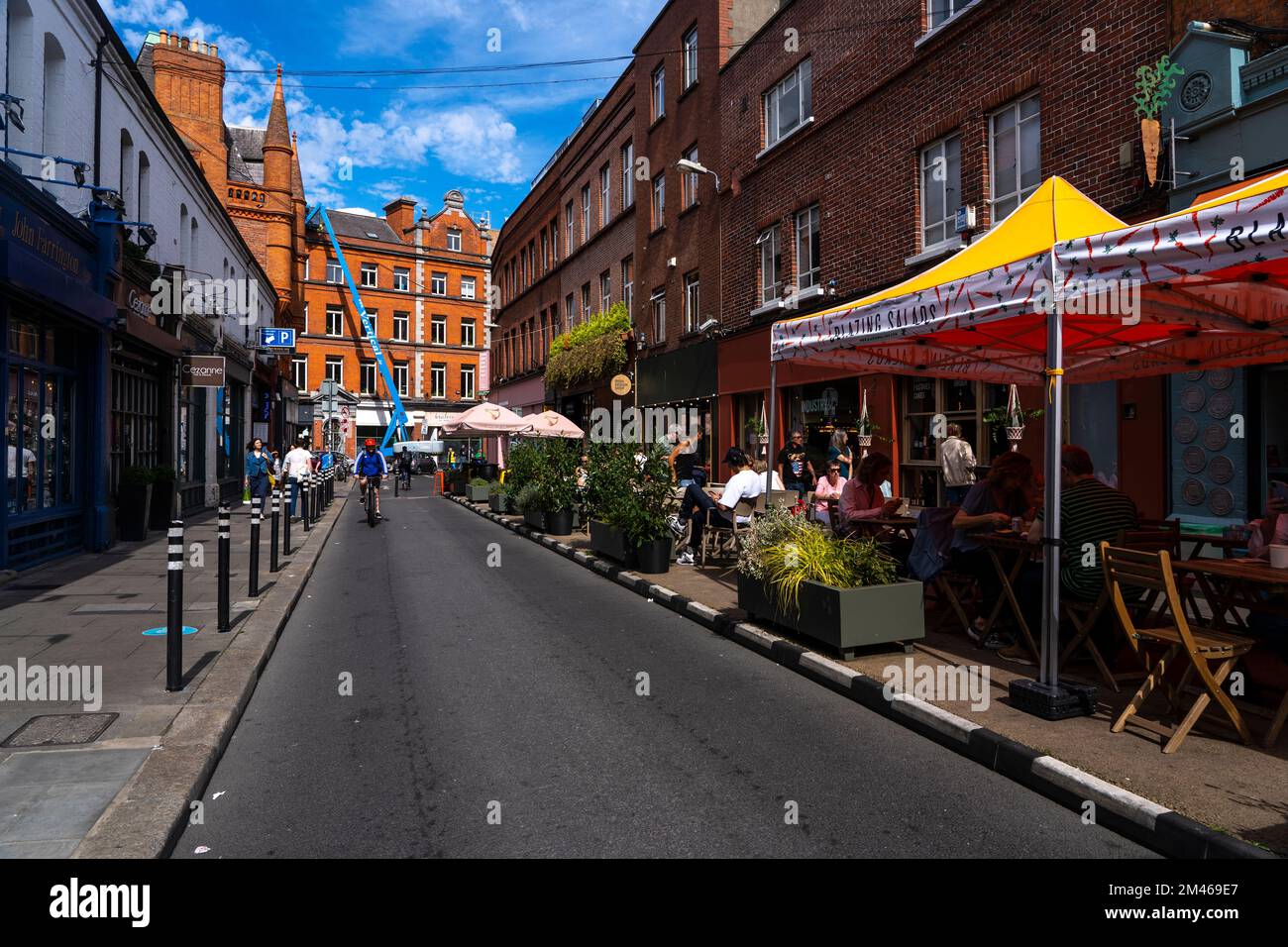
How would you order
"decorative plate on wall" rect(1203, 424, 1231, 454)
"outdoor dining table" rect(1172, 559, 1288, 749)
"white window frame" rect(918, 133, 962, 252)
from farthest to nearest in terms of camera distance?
"white window frame" rect(918, 133, 962, 252)
"decorative plate on wall" rect(1203, 424, 1231, 454)
"outdoor dining table" rect(1172, 559, 1288, 749)

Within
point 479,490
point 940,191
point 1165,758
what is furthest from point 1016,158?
point 479,490

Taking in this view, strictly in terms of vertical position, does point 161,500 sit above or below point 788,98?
below

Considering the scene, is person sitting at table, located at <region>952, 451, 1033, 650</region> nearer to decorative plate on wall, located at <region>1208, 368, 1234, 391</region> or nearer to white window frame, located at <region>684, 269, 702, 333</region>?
decorative plate on wall, located at <region>1208, 368, 1234, 391</region>

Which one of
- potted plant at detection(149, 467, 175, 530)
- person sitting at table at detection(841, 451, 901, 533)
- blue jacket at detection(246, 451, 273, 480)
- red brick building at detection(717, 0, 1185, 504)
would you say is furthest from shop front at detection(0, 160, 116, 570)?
red brick building at detection(717, 0, 1185, 504)

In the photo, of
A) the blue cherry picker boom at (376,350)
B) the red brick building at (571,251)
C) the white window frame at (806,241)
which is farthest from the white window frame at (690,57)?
the blue cherry picker boom at (376,350)

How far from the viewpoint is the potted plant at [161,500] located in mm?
15039

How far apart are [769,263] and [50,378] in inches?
493

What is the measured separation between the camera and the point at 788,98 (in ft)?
56.1

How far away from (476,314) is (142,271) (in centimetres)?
4842

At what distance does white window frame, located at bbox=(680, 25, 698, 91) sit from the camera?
2100 cm

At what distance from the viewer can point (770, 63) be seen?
17.4m

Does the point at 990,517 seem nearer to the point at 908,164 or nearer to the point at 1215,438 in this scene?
the point at 1215,438

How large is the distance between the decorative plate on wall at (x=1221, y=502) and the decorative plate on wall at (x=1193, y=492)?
0.26ft

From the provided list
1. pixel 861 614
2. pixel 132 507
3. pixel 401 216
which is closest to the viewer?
pixel 861 614
